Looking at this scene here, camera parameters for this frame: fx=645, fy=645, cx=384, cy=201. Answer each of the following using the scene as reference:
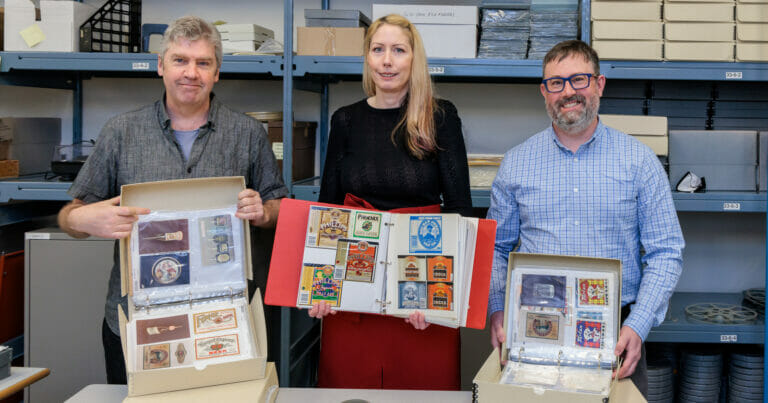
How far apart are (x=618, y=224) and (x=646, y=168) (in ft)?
0.56

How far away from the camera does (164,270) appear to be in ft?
4.97

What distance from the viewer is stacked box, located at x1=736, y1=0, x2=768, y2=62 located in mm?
2607

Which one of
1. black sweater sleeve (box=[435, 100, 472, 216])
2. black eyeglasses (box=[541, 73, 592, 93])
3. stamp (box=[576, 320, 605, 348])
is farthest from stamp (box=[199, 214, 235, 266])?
black eyeglasses (box=[541, 73, 592, 93])

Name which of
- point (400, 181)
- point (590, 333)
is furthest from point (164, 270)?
point (590, 333)

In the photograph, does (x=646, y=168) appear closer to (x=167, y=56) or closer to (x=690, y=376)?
(x=167, y=56)

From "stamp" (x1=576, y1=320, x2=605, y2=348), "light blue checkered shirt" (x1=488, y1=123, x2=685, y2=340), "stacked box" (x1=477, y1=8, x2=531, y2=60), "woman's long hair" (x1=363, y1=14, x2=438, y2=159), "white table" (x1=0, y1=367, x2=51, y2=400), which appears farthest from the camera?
"stacked box" (x1=477, y1=8, x2=531, y2=60)

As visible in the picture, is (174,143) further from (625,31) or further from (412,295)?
(625,31)

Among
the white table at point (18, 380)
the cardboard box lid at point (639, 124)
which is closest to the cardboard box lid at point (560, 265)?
the white table at point (18, 380)

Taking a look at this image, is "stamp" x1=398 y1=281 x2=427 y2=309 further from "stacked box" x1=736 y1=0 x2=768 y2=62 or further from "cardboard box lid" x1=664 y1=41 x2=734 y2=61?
Answer: "stacked box" x1=736 y1=0 x2=768 y2=62

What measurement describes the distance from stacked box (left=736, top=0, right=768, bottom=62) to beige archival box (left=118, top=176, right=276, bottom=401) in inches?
84.7

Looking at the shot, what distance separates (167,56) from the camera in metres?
1.77

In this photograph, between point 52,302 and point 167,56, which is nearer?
point 167,56

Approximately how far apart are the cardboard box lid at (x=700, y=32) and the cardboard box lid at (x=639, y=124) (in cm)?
33

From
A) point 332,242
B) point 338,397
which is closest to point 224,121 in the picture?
point 332,242
